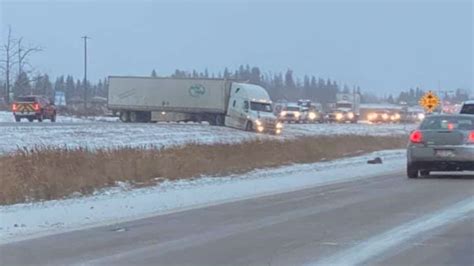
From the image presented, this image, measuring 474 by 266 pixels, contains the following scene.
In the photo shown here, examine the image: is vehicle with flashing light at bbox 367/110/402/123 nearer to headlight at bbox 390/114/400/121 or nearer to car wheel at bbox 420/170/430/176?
headlight at bbox 390/114/400/121

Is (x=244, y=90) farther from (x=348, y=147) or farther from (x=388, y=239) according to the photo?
(x=388, y=239)

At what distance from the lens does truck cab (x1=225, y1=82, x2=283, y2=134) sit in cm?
5569

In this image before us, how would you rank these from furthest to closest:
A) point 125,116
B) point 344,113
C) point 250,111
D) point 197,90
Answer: point 344,113 → point 125,116 → point 197,90 → point 250,111

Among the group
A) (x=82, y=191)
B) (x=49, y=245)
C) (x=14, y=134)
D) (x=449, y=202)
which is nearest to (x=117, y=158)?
(x=82, y=191)

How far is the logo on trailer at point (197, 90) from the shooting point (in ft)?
207

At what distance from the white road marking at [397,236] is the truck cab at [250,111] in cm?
3951

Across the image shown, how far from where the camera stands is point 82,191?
59.6ft

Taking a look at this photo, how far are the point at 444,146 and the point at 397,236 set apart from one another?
35.1 feet

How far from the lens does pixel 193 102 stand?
63688 mm

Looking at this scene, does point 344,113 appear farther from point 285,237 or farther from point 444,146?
point 285,237

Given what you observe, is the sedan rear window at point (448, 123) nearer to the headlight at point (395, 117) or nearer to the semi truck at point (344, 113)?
the semi truck at point (344, 113)

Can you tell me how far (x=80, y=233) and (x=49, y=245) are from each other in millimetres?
1200

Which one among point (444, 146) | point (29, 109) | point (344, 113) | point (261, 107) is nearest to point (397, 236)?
point (444, 146)

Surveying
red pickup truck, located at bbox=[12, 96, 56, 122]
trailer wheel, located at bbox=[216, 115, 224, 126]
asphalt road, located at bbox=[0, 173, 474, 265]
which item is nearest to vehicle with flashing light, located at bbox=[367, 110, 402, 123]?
trailer wheel, located at bbox=[216, 115, 224, 126]
